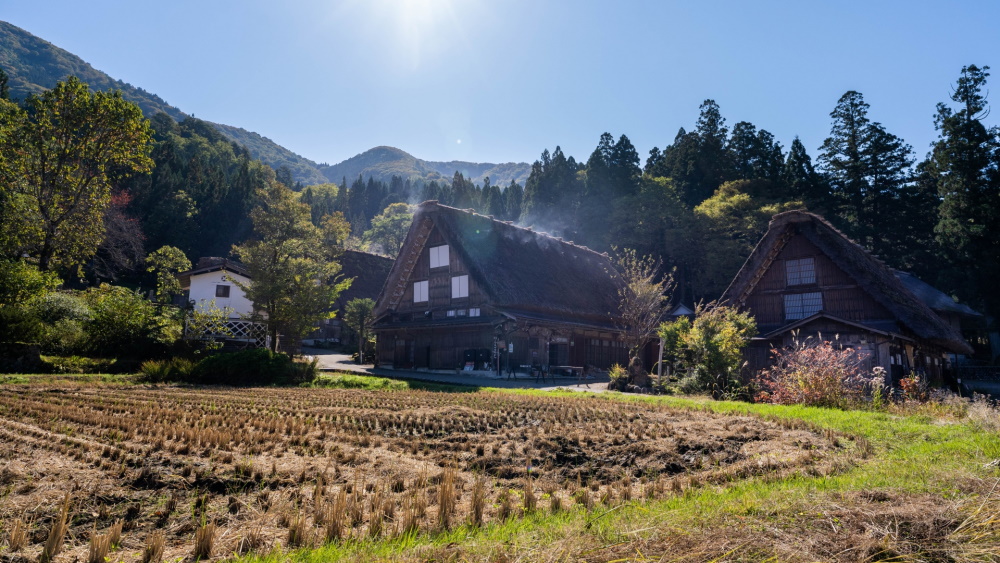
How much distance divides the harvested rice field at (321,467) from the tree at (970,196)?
116 feet

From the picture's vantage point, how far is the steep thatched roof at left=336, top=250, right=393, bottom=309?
44.9 metres

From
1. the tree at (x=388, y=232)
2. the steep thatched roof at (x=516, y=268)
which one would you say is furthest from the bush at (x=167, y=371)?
the tree at (x=388, y=232)

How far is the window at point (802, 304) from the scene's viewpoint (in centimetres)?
2138

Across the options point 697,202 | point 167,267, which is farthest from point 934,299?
point 167,267

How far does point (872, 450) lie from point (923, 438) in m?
1.41

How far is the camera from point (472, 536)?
3422 millimetres

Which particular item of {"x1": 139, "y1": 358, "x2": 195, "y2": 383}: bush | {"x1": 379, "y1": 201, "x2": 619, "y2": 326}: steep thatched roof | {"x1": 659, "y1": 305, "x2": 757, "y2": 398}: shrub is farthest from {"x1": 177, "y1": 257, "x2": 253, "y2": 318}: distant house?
{"x1": 659, "y1": 305, "x2": 757, "y2": 398}: shrub

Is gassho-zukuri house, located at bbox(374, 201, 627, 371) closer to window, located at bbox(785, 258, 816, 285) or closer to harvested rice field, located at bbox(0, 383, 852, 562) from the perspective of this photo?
window, located at bbox(785, 258, 816, 285)

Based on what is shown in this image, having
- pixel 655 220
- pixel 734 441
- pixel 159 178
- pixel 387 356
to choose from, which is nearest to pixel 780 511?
pixel 734 441

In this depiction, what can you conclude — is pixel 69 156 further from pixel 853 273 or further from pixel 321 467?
pixel 853 273

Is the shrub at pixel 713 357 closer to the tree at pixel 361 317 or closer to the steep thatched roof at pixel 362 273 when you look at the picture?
the tree at pixel 361 317

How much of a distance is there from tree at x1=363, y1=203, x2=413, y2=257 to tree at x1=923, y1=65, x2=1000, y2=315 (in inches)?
2284

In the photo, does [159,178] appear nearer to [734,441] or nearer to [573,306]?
[573,306]

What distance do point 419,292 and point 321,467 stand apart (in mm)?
25267
